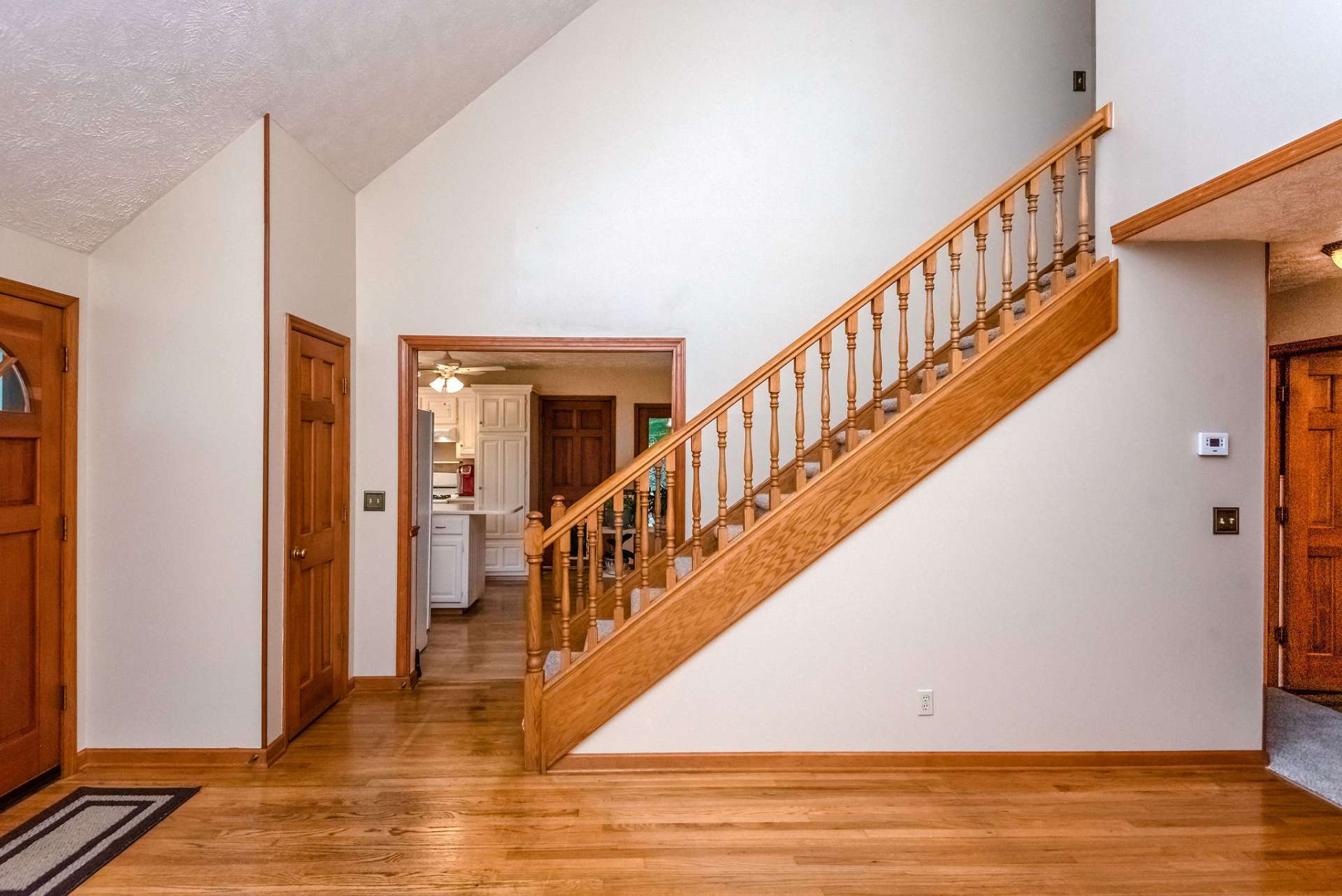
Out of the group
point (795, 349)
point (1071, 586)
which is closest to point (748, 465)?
point (795, 349)

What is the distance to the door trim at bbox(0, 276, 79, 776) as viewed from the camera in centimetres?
324

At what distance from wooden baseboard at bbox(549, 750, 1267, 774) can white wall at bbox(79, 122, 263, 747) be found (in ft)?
5.27

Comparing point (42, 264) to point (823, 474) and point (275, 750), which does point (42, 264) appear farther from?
point (823, 474)

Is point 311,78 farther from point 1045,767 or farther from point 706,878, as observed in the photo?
point 1045,767

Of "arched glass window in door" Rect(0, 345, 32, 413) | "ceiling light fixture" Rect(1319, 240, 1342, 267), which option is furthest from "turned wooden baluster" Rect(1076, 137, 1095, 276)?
"arched glass window in door" Rect(0, 345, 32, 413)

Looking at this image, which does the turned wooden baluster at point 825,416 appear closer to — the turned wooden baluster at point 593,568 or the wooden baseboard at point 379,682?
the turned wooden baluster at point 593,568

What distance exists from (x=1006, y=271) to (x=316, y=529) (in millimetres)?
3435

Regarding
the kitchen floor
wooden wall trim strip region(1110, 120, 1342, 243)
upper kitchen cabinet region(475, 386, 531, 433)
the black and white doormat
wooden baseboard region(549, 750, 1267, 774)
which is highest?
wooden wall trim strip region(1110, 120, 1342, 243)

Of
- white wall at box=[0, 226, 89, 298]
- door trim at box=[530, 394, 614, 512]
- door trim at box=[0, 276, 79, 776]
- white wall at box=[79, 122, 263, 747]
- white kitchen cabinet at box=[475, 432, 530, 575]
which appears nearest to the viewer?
white wall at box=[0, 226, 89, 298]

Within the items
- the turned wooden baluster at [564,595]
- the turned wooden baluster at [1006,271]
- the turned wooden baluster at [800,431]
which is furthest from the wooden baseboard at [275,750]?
the turned wooden baluster at [1006,271]

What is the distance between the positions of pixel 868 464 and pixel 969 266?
6.13 feet

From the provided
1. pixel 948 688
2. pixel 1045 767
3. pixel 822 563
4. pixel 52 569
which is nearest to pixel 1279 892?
pixel 1045 767

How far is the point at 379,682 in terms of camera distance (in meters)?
4.49

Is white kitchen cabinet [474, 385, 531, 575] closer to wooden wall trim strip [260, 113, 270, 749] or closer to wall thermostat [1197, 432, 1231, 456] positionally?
wooden wall trim strip [260, 113, 270, 749]
